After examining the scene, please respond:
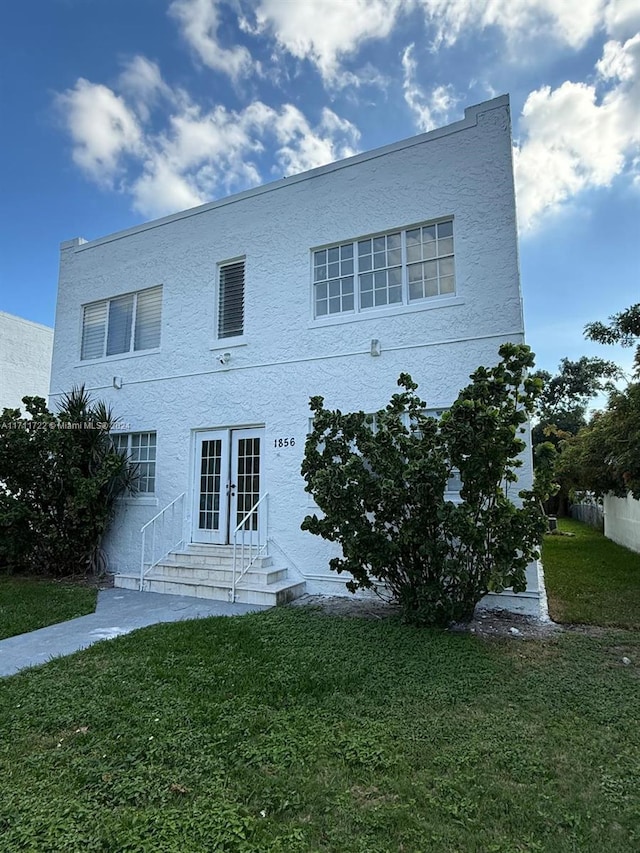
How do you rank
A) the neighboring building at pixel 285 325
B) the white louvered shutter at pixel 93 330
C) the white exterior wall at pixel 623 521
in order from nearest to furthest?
1. the neighboring building at pixel 285 325
2. the white louvered shutter at pixel 93 330
3. the white exterior wall at pixel 623 521

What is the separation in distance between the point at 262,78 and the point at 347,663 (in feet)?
34.3

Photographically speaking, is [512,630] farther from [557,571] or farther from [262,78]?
[262,78]

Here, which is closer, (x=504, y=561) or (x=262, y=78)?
(x=504, y=561)

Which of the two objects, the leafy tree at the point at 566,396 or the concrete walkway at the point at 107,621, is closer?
the concrete walkway at the point at 107,621

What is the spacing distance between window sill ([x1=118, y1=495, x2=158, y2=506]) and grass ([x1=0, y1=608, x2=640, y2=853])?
490 centimetres

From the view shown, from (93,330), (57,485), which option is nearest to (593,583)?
(57,485)

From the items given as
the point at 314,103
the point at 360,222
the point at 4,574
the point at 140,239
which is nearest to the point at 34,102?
the point at 140,239

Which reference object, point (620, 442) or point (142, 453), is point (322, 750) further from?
point (142, 453)

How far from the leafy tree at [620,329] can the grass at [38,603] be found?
1094 centimetres

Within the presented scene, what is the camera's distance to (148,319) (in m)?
11.4

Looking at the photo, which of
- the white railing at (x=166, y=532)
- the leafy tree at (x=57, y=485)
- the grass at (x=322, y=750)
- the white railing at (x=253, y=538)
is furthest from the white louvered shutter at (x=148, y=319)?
the grass at (x=322, y=750)

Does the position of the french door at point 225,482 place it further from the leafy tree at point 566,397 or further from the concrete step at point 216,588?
the leafy tree at point 566,397

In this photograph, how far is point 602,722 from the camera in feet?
12.9

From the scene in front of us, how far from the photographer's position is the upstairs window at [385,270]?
865 centimetres
